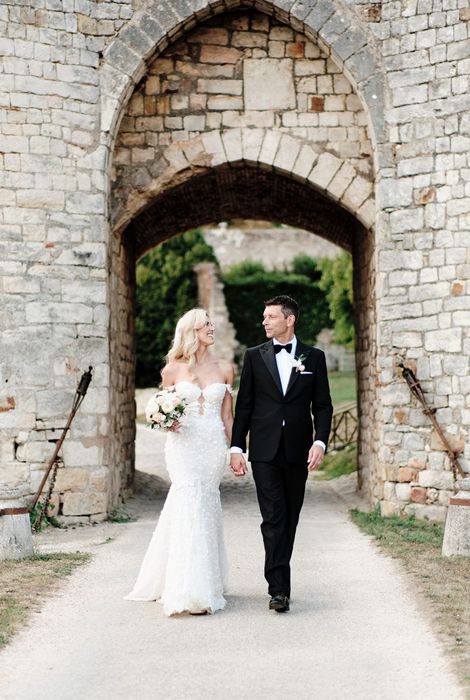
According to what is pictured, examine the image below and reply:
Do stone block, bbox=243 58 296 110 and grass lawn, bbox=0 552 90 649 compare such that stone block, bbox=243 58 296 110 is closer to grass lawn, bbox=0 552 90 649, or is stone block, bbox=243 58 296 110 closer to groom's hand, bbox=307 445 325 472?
grass lawn, bbox=0 552 90 649

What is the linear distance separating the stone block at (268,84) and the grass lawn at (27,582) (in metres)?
4.95

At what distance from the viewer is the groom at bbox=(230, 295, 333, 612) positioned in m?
5.52

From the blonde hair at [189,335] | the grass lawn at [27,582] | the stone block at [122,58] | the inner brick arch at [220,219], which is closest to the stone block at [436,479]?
the inner brick arch at [220,219]

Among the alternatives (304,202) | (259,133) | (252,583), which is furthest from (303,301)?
(252,583)

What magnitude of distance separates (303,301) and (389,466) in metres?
20.5

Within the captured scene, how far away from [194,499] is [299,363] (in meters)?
0.99

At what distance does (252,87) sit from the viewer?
391 inches

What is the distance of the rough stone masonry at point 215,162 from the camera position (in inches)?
355

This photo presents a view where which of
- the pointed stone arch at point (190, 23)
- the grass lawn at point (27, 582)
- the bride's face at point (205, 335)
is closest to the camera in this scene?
the grass lawn at point (27, 582)

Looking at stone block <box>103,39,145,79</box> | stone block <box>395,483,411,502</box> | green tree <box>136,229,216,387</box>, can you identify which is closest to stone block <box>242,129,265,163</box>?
stone block <box>103,39,145,79</box>

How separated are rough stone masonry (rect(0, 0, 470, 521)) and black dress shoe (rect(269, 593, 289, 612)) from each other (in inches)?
153

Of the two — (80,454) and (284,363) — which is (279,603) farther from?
(80,454)

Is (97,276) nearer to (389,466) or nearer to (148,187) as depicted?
(148,187)

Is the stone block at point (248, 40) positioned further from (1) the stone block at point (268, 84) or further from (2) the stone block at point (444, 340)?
(2) the stone block at point (444, 340)
